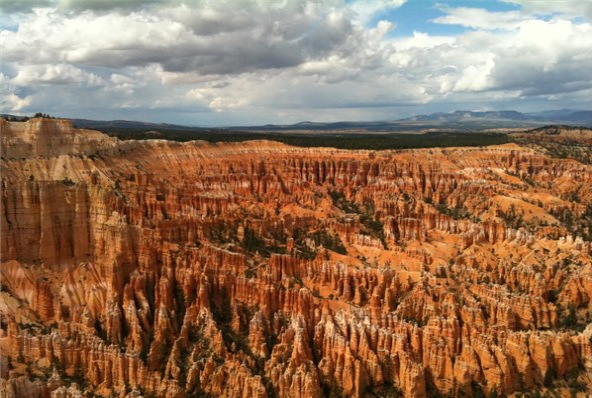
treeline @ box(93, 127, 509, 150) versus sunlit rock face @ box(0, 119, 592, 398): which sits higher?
treeline @ box(93, 127, 509, 150)

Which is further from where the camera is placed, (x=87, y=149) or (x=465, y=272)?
(x=87, y=149)

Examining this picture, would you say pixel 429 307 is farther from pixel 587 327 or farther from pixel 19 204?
pixel 19 204

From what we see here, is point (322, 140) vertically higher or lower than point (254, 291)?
higher

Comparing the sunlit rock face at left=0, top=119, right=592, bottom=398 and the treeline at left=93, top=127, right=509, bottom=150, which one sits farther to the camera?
the treeline at left=93, top=127, right=509, bottom=150

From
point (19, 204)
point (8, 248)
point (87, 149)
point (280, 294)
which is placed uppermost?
point (87, 149)

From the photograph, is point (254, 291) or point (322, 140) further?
point (322, 140)

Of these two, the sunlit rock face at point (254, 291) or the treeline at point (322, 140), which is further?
the treeline at point (322, 140)

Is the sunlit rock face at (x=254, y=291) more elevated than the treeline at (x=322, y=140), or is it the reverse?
the treeline at (x=322, y=140)

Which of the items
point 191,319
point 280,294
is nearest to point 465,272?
point 280,294
